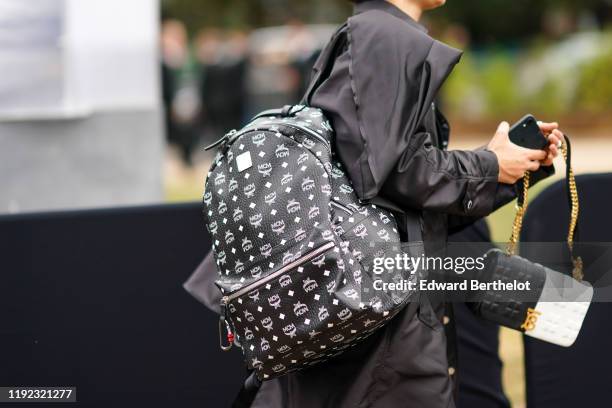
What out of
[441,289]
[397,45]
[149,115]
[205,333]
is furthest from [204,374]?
[149,115]

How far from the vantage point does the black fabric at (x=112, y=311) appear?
4008 mm

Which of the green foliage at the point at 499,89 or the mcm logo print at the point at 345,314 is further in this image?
the green foliage at the point at 499,89

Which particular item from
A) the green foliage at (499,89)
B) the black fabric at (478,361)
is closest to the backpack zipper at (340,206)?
the black fabric at (478,361)

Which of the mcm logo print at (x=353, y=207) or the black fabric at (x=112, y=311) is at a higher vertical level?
the mcm logo print at (x=353, y=207)

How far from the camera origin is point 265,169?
297cm

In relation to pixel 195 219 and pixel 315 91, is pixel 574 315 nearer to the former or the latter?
pixel 315 91

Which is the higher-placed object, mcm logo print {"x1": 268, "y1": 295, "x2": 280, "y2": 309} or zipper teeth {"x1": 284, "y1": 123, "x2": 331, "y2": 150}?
zipper teeth {"x1": 284, "y1": 123, "x2": 331, "y2": 150}

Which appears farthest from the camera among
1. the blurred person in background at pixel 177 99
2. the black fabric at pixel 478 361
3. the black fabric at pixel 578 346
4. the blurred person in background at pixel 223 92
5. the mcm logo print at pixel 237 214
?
the blurred person in background at pixel 223 92

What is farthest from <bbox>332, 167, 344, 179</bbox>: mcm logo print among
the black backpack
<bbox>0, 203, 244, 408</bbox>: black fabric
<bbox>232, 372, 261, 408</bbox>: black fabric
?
<bbox>0, 203, 244, 408</bbox>: black fabric

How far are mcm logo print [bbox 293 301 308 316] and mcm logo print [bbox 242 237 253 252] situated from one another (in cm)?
21

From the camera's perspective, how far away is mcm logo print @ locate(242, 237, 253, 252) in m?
2.96

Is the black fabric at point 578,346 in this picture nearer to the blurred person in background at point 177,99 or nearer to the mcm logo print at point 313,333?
the mcm logo print at point 313,333

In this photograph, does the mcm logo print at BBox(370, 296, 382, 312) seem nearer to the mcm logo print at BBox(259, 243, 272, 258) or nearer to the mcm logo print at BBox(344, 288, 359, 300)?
the mcm logo print at BBox(344, 288, 359, 300)

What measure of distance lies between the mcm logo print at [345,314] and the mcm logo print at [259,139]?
0.53 m
